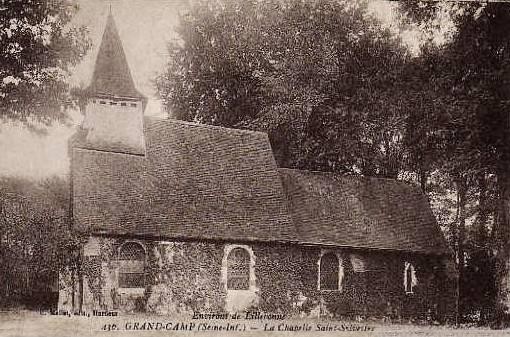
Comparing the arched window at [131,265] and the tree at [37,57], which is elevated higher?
the tree at [37,57]

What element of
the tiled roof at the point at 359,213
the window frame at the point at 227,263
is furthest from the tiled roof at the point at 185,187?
the tiled roof at the point at 359,213

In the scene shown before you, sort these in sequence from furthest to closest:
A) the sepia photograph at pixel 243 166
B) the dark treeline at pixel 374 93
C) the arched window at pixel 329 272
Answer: the arched window at pixel 329 272, the dark treeline at pixel 374 93, the sepia photograph at pixel 243 166

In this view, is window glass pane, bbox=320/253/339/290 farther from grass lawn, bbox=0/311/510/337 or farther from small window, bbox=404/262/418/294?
grass lawn, bbox=0/311/510/337

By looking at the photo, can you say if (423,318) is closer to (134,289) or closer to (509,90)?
(509,90)

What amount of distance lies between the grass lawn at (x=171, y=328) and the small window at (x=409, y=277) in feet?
9.18

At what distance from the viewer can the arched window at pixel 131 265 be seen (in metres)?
14.6

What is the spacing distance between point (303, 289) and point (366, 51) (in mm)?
6148

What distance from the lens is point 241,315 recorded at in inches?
578

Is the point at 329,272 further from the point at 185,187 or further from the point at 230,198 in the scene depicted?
the point at 185,187

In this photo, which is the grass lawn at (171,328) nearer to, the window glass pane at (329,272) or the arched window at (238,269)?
the arched window at (238,269)

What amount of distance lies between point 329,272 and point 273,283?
162 centimetres

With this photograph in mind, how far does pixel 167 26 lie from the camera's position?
12391 mm

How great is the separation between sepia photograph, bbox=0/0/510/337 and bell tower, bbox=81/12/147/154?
0.05 m

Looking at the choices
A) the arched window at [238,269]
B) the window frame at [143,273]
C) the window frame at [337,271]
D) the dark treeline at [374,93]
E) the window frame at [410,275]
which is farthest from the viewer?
the window frame at [410,275]
